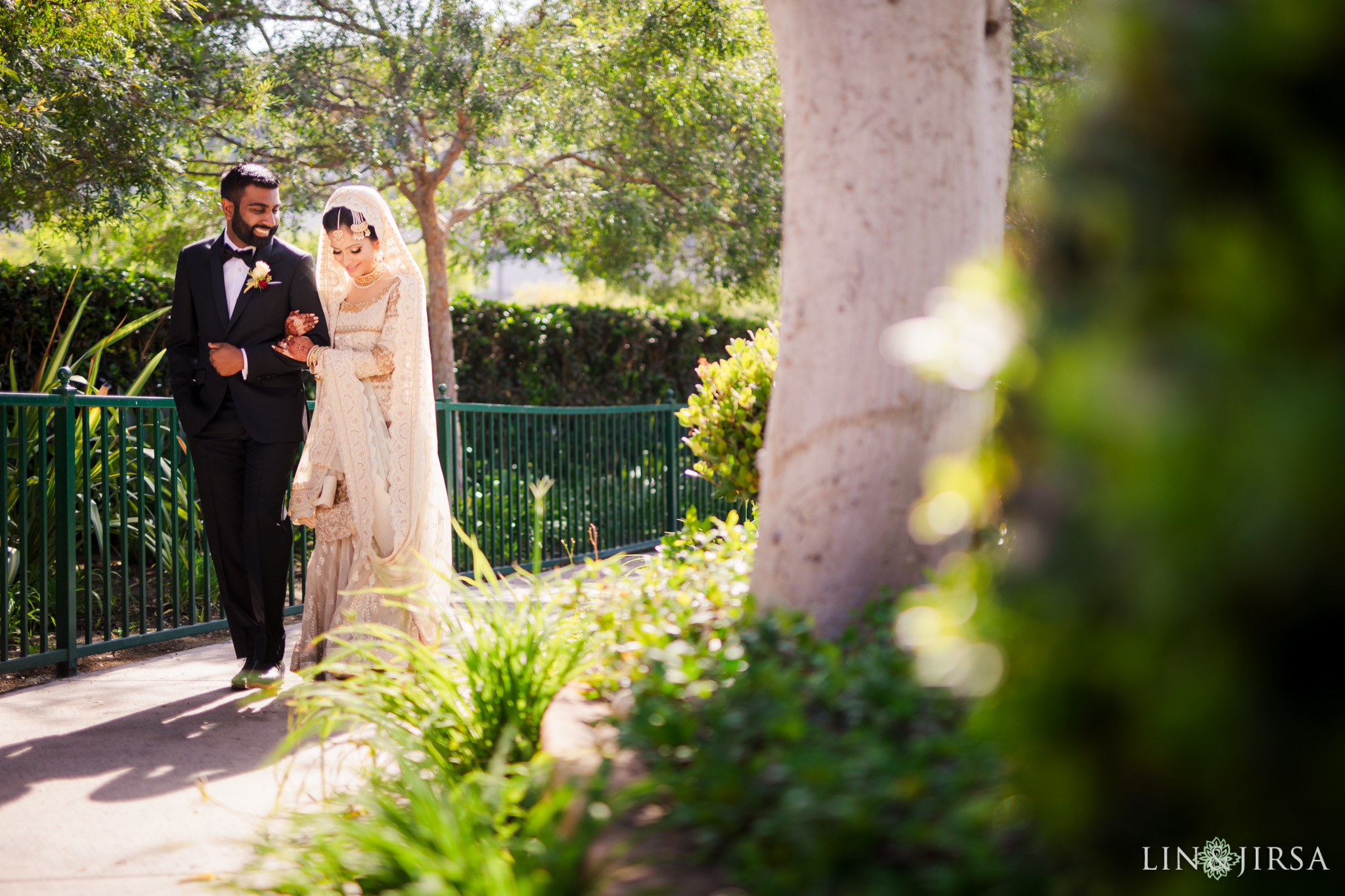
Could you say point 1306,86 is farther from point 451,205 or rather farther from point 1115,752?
point 451,205

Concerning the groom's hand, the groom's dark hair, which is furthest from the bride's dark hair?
the groom's hand

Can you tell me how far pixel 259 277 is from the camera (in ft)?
14.4

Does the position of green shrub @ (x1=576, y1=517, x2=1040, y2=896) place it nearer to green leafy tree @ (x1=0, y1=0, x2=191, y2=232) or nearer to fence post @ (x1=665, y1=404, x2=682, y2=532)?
green leafy tree @ (x1=0, y1=0, x2=191, y2=232)

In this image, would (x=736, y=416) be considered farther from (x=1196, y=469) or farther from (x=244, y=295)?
(x=1196, y=469)

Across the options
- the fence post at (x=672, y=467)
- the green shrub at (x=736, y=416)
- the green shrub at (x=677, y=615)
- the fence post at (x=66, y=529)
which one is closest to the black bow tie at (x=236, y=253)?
the fence post at (x=66, y=529)

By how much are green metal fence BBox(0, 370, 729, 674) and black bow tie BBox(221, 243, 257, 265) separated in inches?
40.2

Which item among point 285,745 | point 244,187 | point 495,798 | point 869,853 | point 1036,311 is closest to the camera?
point 1036,311

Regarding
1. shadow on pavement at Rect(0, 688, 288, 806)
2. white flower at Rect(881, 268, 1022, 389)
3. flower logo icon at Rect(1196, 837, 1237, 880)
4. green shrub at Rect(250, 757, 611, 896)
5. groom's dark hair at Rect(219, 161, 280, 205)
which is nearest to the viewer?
flower logo icon at Rect(1196, 837, 1237, 880)

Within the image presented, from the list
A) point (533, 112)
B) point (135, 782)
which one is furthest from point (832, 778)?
point (533, 112)

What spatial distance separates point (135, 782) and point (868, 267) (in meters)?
2.78

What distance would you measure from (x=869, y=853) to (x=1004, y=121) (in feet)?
6.54

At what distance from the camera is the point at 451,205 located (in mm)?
11844

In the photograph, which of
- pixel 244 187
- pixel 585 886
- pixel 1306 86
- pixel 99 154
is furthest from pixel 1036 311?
pixel 99 154

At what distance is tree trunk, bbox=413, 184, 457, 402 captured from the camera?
9039 millimetres
